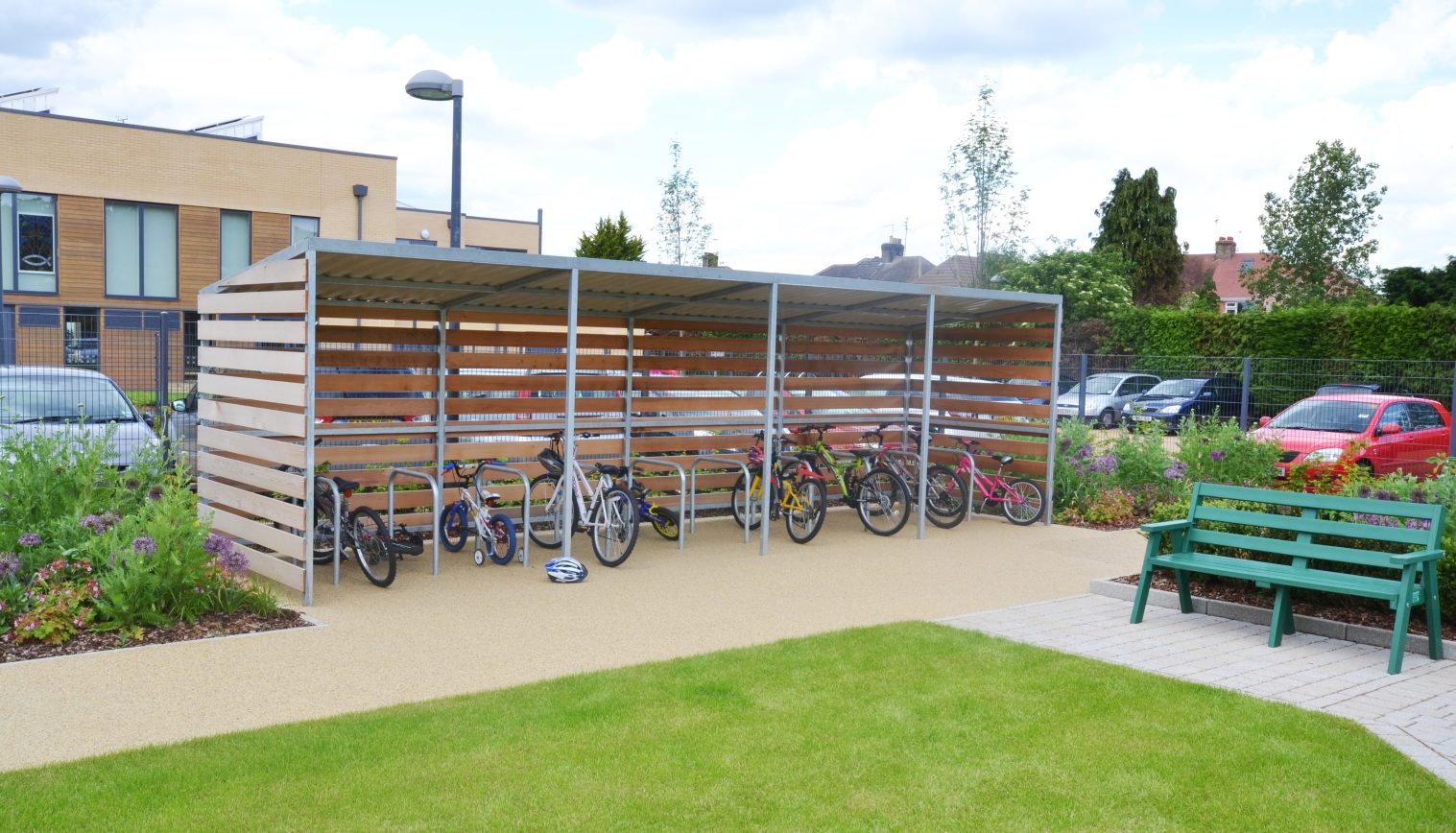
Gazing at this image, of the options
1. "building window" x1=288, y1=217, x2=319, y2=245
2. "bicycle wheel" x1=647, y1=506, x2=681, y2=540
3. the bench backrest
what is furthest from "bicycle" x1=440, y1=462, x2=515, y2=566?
"building window" x1=288, y1=217, x2=319, y2=245

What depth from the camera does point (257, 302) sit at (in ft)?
27.6

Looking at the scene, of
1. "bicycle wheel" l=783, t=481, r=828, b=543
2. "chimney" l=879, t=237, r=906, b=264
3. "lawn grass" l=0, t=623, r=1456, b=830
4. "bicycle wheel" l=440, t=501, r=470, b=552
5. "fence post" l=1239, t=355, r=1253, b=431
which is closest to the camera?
"lawn grass" l=0, t=623, r=1456, b=830

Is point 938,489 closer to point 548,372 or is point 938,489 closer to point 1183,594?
point 548,372

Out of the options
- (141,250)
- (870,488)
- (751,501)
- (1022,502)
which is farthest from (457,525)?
(141,250)

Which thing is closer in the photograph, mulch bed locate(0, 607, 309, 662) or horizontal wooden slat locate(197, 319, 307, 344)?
mulch bed locate(0, 607, 309, 662)

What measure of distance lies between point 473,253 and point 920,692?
15.1 ft

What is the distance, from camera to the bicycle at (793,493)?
10945 mm

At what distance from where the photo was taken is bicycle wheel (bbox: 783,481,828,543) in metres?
10.9

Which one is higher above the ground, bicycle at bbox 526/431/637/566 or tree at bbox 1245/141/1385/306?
tree at bbox 1245/141/1385/306

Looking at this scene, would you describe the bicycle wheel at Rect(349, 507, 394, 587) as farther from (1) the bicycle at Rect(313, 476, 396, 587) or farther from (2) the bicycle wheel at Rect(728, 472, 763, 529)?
(2) the bicycle wheel at Rect(728, 472, 763, 529)

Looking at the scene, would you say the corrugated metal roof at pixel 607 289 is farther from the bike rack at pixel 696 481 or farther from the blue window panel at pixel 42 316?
the blue window panel at pixel 42 316

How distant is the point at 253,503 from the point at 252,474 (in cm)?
21

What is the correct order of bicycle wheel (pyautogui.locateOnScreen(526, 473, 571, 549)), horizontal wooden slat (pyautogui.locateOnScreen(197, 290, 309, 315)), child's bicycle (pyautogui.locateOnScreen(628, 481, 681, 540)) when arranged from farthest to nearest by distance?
1. child's bicycle (pyautogui.locateOnScreen(628, 481, 681, 540))
2. bicycle wheel (pyautogui.locateOnScreen(526, 473, 571, 549))
3. horizontal wooden slat (pyautogui.locateOnScreen(197, 290, 309, 315))

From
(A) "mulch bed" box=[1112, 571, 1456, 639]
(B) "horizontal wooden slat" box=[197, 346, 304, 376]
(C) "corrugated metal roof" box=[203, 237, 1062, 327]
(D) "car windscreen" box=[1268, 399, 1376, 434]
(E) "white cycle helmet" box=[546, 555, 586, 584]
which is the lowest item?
(E) "white cycle helmet" box=[546, 555, 586, 584]
